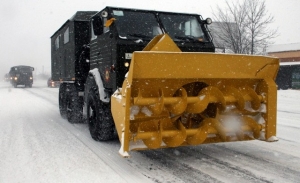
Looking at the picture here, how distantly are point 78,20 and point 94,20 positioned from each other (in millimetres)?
2190

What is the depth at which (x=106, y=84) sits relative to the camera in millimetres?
5402

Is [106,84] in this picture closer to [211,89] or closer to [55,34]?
[211,89]

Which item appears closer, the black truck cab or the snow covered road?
the snow covered road

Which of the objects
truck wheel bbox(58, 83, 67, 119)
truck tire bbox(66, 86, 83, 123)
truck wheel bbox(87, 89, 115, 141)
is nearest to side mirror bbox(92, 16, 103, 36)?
truck wheel bbox(87, 89, 115, 141)

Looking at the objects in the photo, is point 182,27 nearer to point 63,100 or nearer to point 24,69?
point 63,100

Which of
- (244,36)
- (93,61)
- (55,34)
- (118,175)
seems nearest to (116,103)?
(118,175)

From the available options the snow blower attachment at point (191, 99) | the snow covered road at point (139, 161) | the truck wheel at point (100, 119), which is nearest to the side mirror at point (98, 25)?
the truck wheel at point (100, 119)

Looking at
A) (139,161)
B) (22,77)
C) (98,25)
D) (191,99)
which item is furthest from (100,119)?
(22,77)

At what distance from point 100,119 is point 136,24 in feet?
5.77

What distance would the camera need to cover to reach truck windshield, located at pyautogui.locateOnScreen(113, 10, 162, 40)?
5332 mm

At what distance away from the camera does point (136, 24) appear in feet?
18.1

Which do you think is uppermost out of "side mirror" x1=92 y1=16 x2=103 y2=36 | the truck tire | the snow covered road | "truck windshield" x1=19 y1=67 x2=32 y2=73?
"side mirror" x1=92 y1=16 x2=103 y2=36

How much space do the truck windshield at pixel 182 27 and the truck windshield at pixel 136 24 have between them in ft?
0.75

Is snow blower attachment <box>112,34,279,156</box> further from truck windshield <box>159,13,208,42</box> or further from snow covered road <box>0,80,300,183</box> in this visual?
truck windshield <box>159,13,208,42</box>
